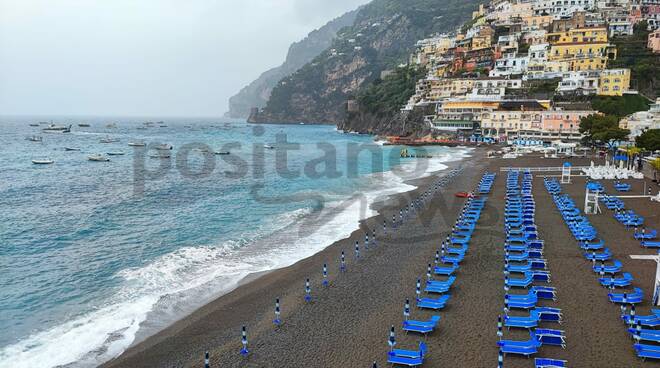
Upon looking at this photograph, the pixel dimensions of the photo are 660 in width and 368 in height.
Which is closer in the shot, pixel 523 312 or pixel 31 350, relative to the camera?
pixel 31 350

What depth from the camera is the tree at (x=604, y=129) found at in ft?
195

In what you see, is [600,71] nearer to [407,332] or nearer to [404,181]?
[404,181]

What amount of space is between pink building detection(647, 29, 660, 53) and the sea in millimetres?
69168

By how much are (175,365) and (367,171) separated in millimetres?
50279

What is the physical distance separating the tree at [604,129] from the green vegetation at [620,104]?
13104 millimetres

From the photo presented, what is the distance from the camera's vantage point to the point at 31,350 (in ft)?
52.6

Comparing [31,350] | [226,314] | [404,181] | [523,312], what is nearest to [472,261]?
[523,312]

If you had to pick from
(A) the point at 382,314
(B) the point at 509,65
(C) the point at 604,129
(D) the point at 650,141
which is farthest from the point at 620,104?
(A) the point at 382,314

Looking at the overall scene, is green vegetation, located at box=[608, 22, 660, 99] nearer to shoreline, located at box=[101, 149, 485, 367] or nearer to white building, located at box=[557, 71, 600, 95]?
white building, located at box=[557, 71, 600, 95]

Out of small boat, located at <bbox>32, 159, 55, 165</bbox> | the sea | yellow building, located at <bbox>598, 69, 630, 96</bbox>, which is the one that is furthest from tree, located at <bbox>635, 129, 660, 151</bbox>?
small boat, located at <bbox>32, 159, 55, 165</bbox>

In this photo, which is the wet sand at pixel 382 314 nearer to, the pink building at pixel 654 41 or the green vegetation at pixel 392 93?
the pink building at pixel 654 41

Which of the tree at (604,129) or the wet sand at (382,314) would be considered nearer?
the wet sand at (382,314)

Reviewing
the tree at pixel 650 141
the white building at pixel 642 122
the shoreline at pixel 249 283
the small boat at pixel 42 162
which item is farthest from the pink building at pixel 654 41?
the small boat at pixel 42 162

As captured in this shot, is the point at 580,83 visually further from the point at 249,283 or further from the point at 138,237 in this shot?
the point at 249,283
